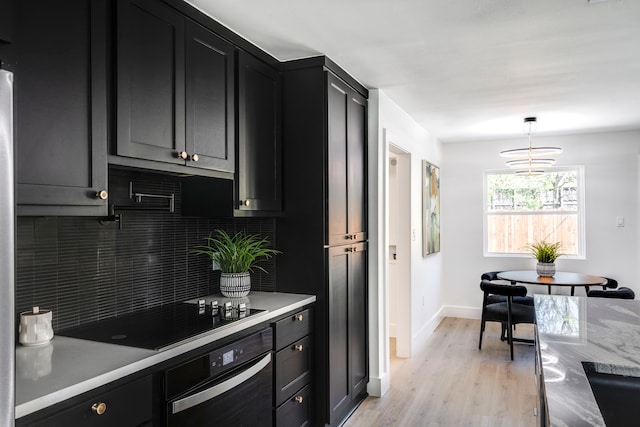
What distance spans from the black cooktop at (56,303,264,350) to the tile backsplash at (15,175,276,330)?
8 cm

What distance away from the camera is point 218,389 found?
1.82 metres

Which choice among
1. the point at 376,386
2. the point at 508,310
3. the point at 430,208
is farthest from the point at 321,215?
the point at 430,208

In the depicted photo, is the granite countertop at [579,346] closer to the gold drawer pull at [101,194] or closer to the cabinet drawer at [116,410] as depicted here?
the cabinet drawer at [116,410]

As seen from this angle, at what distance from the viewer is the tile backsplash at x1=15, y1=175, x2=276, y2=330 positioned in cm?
179

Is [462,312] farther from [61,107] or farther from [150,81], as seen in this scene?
[61,107]

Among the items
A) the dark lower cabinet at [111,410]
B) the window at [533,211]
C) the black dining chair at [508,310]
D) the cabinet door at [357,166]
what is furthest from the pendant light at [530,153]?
the dark lower cabinet at [111,410]

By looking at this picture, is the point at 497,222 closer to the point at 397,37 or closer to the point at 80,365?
the point at 397,37

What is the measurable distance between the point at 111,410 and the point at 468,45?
97.4 inches

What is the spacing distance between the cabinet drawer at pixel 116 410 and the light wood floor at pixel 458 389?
1.83 meters

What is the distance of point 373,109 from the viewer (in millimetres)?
3533

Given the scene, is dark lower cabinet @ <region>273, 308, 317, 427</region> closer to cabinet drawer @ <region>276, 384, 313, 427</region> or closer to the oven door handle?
cabinet drawer @ <region>276, 384, 313, 427</region>

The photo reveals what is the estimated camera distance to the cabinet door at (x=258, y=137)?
2.48 metres

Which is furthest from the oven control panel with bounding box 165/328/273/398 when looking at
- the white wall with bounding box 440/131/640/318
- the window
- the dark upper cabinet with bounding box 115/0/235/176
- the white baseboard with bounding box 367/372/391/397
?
the window

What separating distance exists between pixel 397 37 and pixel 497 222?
412 centimetres
